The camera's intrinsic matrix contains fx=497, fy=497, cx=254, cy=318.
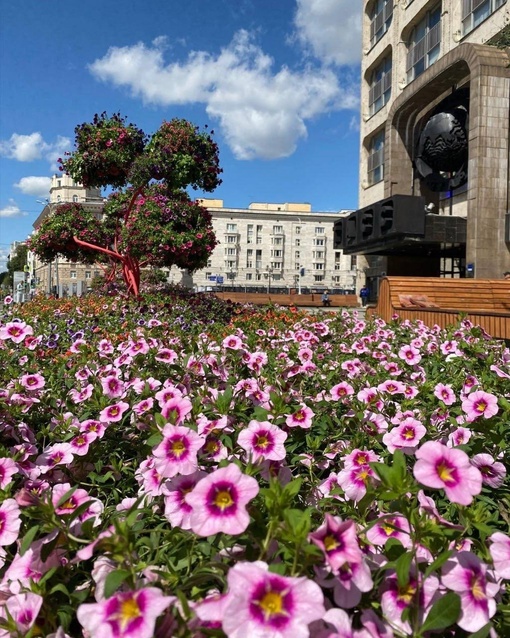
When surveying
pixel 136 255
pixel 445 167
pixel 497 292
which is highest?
pixel 445 167

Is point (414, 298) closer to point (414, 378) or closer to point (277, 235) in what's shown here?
point (414, 378)

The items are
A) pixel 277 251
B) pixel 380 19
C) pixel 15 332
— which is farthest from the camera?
pixel 277 251

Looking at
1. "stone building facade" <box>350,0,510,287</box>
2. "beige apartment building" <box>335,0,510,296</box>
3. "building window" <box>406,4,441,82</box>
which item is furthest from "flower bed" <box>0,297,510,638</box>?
"building window" <box>406,4,441,82</box>

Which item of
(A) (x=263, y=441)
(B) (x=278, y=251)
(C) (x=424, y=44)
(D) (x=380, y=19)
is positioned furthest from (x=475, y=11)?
(B) (x=278, y=251)

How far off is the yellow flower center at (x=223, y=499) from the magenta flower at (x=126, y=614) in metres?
0.19

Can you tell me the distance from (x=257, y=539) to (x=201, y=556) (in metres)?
0.26

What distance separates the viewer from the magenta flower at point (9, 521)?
3.74ft

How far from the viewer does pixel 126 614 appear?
0.80 m

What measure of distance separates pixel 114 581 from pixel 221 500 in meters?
0.24

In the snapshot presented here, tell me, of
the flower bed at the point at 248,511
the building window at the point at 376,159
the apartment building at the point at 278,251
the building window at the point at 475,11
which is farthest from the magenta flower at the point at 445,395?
the apartment building at the point at 278,251

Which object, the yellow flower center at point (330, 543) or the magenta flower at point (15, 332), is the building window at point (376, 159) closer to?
the magenta flower at point (15, 332)

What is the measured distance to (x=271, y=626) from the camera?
74 cm

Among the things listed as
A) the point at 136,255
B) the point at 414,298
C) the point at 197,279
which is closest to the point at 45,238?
the point at 136,255

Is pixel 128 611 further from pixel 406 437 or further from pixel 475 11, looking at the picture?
pixel 475 11
